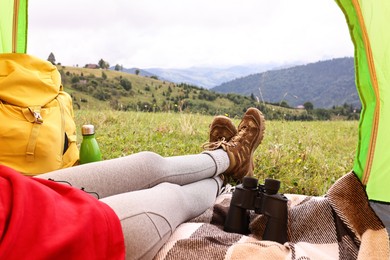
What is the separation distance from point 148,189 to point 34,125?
86 cm

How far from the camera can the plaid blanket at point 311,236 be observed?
1.11 m

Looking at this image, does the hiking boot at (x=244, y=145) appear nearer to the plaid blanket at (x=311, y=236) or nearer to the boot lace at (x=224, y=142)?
the boot lace at (x=224, y=142)

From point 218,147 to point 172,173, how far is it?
64cm

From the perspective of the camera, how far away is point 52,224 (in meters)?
0.80

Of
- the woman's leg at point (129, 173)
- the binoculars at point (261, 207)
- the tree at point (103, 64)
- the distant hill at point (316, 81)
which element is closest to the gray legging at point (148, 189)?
the woman's leg at point (129, 173)

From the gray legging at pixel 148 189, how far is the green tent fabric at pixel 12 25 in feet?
4.00

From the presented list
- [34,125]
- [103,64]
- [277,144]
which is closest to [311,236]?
[34,125]

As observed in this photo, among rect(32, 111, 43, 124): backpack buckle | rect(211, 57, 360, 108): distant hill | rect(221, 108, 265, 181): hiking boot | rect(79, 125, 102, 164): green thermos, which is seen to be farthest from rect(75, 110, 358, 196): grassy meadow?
rect(211, 57, 360, 108): distant hill

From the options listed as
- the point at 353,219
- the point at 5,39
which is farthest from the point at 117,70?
the point at 353,219

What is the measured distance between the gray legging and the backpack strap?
0.62 m

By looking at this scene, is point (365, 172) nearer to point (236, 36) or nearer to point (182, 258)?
point (182, 258)

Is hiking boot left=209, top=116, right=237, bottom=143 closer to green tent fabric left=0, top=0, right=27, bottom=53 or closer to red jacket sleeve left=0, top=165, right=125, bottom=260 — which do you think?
green tent fabric left=0, top=0, right=27, bottom=53

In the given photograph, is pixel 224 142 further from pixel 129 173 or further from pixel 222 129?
pixel 129 173

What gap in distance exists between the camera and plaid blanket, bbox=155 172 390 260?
3.63 feet
